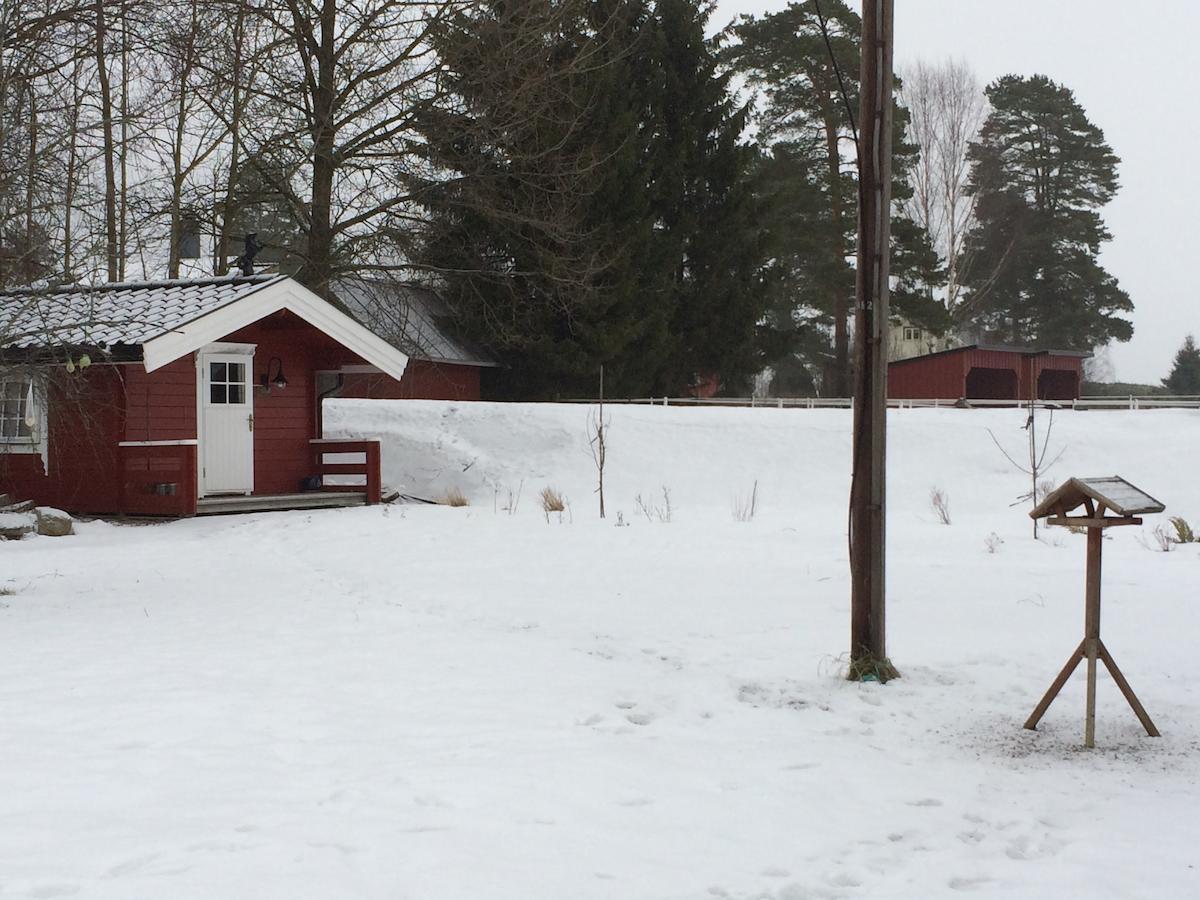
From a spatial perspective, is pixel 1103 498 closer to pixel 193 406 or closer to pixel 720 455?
pixel 193 406

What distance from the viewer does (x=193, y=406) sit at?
16250 millimetres

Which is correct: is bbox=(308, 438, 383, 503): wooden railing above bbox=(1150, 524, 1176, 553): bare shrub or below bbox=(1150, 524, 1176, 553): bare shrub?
above

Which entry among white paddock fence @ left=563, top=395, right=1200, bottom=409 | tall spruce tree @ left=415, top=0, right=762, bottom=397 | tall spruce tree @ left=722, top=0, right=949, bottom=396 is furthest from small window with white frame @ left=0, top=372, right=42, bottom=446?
tall spruce tree @ left=722, top=0, right=949, bottom=396

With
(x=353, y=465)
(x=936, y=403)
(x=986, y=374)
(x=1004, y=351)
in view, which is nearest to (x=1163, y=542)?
(x=353, y=465)

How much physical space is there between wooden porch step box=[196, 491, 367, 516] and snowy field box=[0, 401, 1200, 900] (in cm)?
252

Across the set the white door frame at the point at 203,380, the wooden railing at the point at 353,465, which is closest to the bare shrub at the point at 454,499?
the wooden railing at the point at 353,465

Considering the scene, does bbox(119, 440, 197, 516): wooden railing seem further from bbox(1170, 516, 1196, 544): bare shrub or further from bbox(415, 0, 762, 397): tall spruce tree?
bbox(1170, 516, 1196, 544): bare shrub

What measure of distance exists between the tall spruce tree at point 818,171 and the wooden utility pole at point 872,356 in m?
33.2

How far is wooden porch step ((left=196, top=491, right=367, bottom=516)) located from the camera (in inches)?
623

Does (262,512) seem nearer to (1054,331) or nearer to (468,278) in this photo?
(468,278)

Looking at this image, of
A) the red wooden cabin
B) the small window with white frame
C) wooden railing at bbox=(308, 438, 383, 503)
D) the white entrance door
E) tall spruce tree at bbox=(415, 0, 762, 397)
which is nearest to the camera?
the red wooden cabin

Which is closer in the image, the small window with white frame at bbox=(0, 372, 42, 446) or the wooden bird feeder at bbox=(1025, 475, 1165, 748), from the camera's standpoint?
the wooden bird feeder at bbox=(1025, 475, 1165, 748)

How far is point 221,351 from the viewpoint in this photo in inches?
658

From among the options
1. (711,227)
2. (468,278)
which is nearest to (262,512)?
(468,278)
